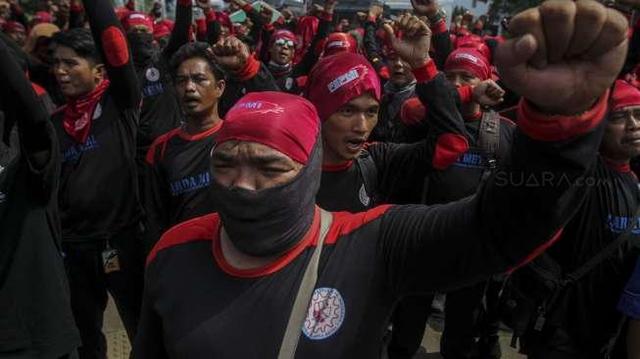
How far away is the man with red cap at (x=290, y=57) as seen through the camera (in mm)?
5223

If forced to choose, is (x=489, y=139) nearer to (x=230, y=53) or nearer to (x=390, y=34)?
(x=390, y=34)

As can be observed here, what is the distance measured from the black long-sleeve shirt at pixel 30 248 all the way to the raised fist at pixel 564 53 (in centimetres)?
179

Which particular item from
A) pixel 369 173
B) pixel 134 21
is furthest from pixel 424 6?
pixel 134 21

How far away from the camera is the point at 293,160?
1.40 m

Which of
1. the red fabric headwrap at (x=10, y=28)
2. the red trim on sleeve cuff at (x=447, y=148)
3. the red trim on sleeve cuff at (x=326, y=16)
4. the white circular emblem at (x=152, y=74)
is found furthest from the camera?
the red fabric headwrap at (x=10, y=28)

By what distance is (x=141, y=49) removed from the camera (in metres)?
4.63

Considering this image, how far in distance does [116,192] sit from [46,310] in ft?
3.04

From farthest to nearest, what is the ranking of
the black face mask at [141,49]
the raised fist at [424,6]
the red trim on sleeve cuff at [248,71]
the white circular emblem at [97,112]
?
the black face mask at [141,49] → the red trim on sleeve cuff at [248,71] → the white circular emblem at [97,112] → the raised fist at [424,6]

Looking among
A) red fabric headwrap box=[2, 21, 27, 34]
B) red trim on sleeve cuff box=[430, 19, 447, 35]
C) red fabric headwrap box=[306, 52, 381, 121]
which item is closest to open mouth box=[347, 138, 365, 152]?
red fabric headwrap box=[306, 52, 381, 121]

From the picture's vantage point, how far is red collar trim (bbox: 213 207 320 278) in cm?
132

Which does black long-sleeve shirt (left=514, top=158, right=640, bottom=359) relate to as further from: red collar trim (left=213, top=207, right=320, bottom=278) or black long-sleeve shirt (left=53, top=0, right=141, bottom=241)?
black long-sleeve shirt (left=53, top=0, right=141, bottom=241)

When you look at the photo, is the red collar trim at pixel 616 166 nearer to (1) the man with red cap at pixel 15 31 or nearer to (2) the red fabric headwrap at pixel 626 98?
(2) the red fabric headwrap at pixel 626 98

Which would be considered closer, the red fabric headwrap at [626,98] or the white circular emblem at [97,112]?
the red fabric headwrap at [626,98]

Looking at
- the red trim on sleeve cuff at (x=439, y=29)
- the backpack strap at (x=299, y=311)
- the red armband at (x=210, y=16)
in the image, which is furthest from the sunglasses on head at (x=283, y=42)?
the backpack strap at (x=299, y=311)
